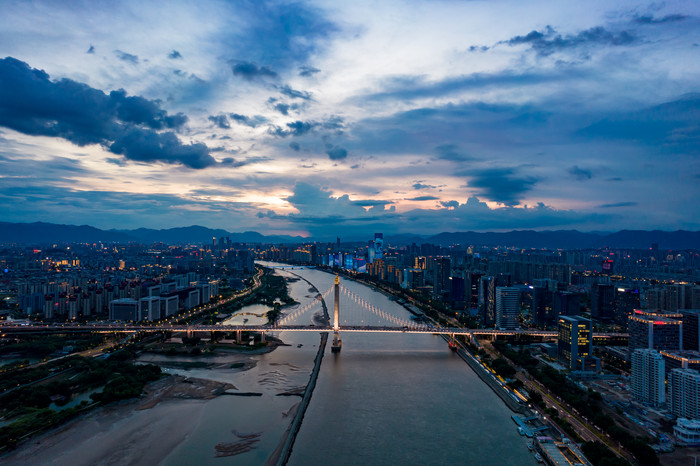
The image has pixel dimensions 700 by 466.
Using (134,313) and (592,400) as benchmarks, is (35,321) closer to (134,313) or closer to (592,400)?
(134,313)

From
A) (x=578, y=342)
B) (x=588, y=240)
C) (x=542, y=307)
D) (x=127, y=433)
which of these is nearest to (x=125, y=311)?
(x=127, y=433)

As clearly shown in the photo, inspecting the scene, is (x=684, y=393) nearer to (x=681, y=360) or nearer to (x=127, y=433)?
(x=681, y=360)

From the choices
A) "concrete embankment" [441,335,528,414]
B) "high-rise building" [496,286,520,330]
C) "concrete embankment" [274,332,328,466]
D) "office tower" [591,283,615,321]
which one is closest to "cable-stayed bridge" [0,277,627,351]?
"high-rise building" [496,286,520,330]

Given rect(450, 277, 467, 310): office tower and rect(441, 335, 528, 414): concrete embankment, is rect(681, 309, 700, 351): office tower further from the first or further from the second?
rect(450, 277, 467, 310): office tower

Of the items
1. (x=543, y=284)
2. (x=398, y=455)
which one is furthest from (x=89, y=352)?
(x=543, y=284)

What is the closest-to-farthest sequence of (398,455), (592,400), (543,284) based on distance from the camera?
(398,455) < (592,400) < (543,284)

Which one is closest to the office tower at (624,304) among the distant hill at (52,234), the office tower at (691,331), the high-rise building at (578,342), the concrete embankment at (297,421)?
the office tower at (691,331)

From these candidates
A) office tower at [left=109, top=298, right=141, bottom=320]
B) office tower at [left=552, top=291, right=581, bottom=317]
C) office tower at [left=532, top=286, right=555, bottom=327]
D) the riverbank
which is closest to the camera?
the riverbank
